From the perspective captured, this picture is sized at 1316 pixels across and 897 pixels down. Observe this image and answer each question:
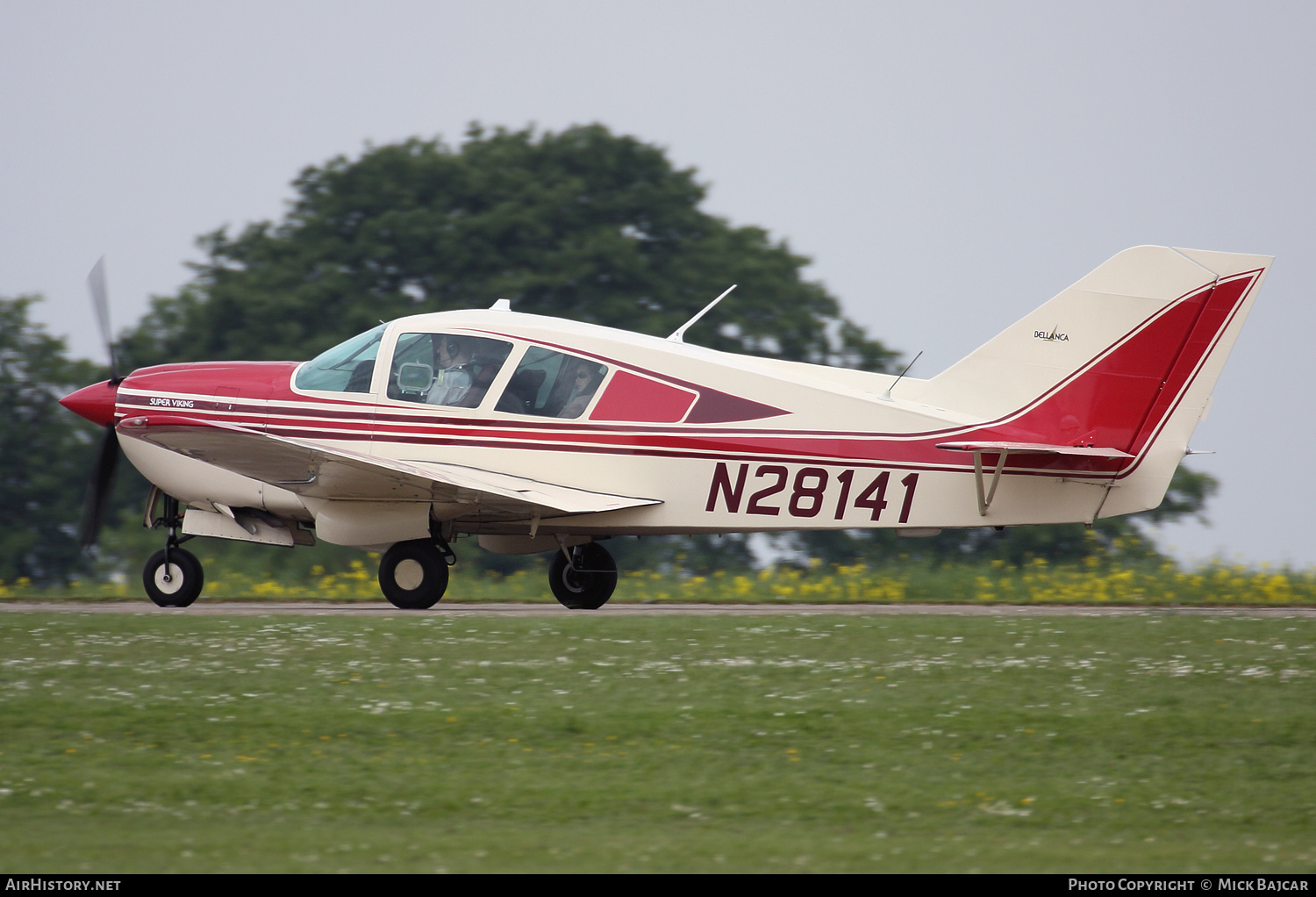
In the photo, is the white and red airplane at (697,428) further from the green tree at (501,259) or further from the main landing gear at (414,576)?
the green tree at (501,259)

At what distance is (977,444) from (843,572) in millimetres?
6695

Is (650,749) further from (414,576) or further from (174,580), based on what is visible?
(174,580)

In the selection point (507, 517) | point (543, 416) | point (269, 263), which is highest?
point (269, 263)

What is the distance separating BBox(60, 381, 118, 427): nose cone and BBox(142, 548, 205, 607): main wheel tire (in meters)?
1.50

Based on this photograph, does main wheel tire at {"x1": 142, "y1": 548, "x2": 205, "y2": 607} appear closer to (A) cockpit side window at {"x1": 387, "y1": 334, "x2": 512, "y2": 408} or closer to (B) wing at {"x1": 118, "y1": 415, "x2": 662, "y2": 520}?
(B) wing at {"x1": 118, "y1": 415, "x2": 662, "y2": 520}

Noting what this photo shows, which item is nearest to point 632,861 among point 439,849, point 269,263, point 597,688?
point 439,849

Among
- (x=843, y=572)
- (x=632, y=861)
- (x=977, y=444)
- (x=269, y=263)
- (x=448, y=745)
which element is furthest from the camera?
(x=269, y=263)

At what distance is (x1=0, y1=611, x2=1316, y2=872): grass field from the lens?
20.0 feet

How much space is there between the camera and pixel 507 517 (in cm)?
1287

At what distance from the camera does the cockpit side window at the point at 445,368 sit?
1281 cm

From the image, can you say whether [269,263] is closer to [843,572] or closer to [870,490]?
[843,572]

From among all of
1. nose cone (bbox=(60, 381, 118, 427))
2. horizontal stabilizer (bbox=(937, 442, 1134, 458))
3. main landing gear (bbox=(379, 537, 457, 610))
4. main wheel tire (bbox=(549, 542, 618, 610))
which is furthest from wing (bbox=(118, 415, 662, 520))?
horizontal stabilizer (bbox=(937, 442, 1134, 458))

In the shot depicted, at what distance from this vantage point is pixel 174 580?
13547 mm

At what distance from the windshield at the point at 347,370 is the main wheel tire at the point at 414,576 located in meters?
1.60
